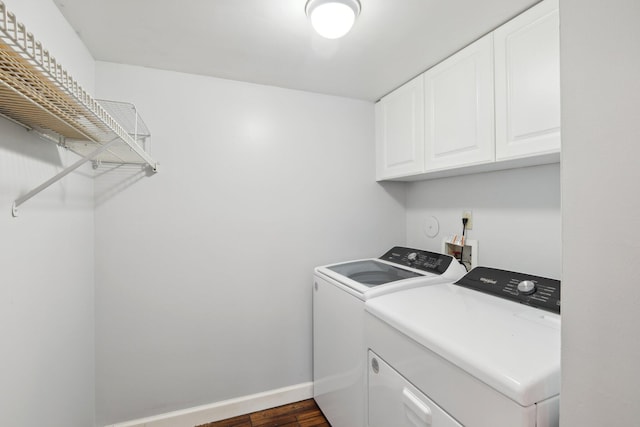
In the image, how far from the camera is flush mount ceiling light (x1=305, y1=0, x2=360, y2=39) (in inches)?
42.2

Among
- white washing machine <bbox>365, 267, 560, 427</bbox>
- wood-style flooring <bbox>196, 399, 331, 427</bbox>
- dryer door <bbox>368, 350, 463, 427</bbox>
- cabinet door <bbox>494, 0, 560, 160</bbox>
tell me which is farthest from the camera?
wood-style flooring <bbox>196, 399, 331, 427</bbox>

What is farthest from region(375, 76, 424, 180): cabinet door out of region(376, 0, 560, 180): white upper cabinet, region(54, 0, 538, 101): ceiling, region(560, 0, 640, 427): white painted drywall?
region(560, 0, 640, 427): white painted drywall

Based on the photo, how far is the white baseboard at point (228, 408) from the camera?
→ 5.30 feet

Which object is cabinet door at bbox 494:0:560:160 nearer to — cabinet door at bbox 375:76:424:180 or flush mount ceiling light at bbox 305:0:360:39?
cabinet door at bbox 375:76:424:180

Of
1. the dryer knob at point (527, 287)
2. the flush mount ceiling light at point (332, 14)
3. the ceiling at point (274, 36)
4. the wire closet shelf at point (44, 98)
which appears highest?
the ceiling at point (274, 36)

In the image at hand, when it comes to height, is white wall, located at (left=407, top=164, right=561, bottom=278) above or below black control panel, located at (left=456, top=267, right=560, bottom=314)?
above

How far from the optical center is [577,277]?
0.44 m

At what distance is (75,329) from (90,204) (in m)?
0.66

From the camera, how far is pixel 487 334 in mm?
884

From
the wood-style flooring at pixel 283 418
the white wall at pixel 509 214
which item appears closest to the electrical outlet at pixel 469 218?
the white wall at pixel 509 214

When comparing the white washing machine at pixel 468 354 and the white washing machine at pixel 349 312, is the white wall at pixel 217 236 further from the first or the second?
the white washing machine at pixel 468 354

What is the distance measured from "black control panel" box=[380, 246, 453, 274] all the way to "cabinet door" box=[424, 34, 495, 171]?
57 cm

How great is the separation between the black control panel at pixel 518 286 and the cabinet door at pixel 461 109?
0.60 m

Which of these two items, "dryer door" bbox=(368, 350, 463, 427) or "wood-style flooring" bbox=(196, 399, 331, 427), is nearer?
"dryer door" bbox=(368, 350, 463, 427)
